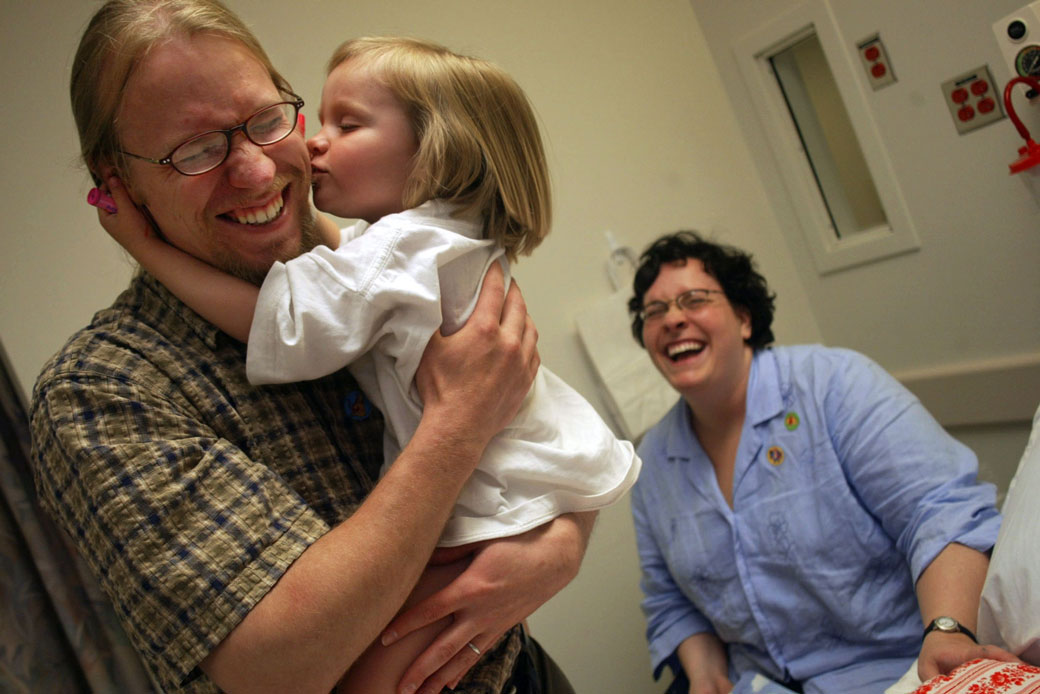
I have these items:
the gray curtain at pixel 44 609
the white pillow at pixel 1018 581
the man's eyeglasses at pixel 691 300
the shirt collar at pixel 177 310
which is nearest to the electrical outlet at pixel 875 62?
the man's eyeglasses at pixel 691 300

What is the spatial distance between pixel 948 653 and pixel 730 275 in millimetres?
1142

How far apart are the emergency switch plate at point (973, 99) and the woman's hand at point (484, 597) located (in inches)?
80.1

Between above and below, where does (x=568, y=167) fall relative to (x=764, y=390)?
above

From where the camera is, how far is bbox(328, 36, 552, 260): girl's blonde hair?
124 centimetres

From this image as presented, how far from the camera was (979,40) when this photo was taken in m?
2.29

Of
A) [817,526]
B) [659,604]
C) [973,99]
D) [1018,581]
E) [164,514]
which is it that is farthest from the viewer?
[973,99]

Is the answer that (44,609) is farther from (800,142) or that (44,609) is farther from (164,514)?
(800,142)

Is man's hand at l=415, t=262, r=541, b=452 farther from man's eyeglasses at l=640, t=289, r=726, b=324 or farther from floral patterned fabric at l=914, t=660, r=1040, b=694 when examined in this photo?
man's eyeglasses at l=640, t=289, r=726, b=324

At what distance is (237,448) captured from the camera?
93 centimetres

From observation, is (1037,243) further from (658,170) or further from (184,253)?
(184,253)

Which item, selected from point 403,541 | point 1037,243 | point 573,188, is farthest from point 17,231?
point 1037,243

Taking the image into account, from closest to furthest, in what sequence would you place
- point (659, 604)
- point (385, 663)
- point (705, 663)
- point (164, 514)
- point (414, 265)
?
point (164, 514) < point (385, 663) < point (414, 265) < point (705, 663) < point (659, 604)

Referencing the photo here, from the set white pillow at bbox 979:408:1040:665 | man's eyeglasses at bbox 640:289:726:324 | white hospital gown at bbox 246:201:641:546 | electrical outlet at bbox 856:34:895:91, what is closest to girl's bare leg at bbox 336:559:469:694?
white hospital gown at bbox 246:201:641:546

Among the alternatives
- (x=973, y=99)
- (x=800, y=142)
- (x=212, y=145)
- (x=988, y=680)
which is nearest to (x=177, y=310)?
(x=212, y=145)
